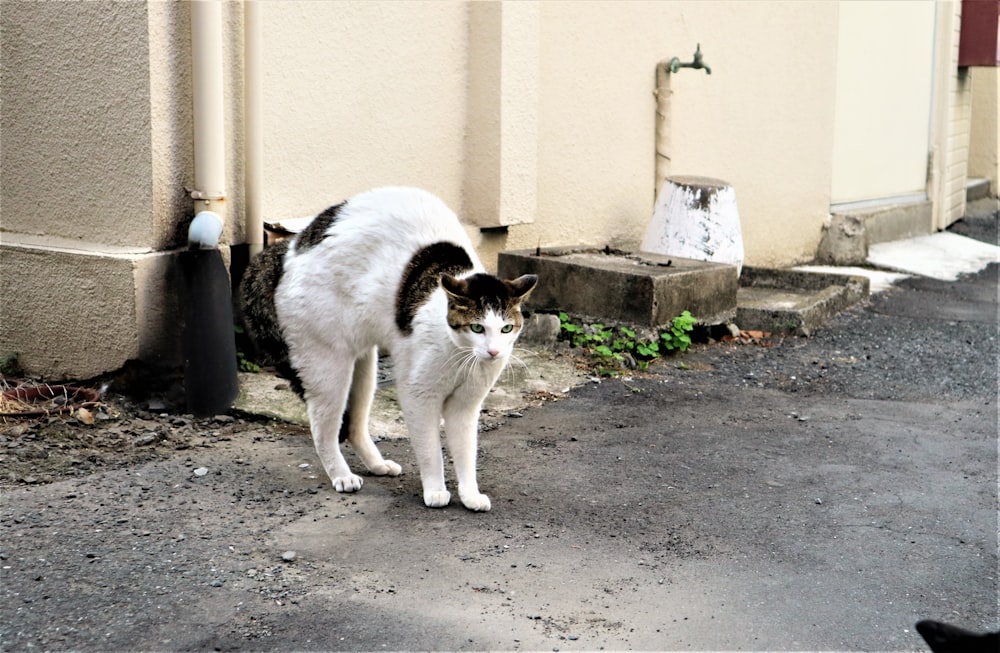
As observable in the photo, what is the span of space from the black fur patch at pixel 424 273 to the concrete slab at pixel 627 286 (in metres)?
2.58

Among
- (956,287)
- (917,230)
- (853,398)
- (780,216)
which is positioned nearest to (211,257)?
(853,398)

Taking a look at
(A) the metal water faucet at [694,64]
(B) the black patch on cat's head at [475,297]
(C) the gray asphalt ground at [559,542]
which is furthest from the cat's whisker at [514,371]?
(A) the metal water faucet at [694,64]

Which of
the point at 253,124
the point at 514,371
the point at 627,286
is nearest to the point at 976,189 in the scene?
the point at 627,286

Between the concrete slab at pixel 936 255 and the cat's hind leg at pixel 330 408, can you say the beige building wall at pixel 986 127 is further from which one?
the cat's hind leg at pixel 330 408

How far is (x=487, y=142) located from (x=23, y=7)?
114 inches

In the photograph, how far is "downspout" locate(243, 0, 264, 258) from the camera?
543 centimetres

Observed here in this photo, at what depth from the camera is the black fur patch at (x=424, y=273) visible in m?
4.15

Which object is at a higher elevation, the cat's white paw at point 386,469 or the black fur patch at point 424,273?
the black fur patch at point 424,273

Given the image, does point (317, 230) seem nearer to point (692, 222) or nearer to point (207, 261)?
point (207, 261)

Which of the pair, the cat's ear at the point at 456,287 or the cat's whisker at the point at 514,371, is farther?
the cat's whisker at the point at 514,371

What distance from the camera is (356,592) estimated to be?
3414 millimetres

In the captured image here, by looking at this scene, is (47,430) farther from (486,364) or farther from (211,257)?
(486,364)

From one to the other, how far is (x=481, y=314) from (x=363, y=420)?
920 mm

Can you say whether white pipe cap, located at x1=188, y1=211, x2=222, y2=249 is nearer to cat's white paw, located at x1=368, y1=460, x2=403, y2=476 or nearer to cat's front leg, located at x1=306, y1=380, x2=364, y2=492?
cat's front leg, located at x1=306, y1=380, x2=364, y2=492
